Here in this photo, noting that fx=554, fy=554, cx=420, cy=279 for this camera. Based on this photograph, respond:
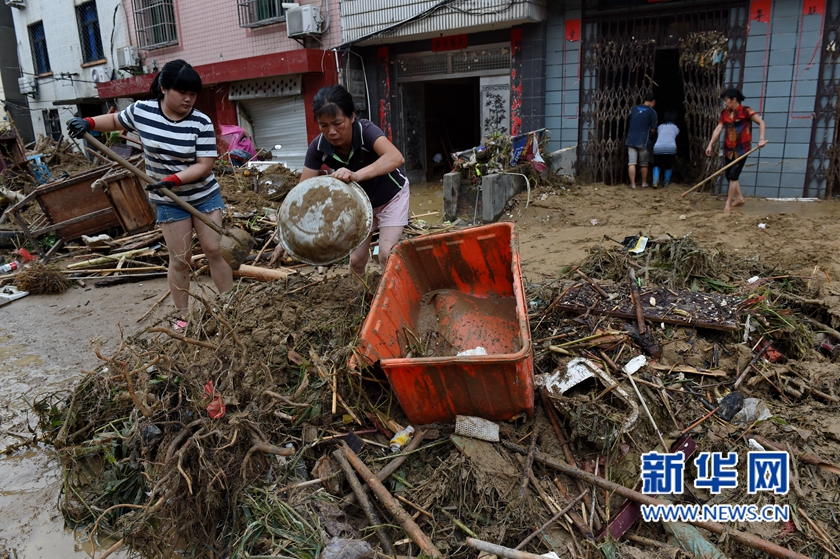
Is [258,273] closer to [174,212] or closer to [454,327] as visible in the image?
[174,212]

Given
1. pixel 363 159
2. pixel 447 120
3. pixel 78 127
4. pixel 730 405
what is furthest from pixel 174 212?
pixel 447 120

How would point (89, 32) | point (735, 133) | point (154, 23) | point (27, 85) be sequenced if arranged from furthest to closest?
1. point (27, 85)
2. point (89, 32)
3. point (154, 23)
4. point (735, 133)

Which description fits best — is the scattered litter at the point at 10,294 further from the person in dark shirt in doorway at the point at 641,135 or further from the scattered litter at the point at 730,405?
the person in dark shirt in doorway at the point at 641,135

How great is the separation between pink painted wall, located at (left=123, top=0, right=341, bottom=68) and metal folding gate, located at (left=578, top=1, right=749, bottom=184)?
497 centimetres

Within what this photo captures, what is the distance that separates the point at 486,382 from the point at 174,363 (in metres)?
1.56

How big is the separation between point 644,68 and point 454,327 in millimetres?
6271

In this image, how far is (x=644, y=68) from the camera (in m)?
7.98

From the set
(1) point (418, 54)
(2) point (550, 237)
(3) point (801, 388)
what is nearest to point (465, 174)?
(2) point (550, 237)

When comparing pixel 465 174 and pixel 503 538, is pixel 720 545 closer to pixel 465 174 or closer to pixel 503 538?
pixel 503 538

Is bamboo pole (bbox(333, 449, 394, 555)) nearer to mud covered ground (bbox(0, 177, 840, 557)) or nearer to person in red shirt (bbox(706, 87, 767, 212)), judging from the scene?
mud covered ground (bbox(0, 177, 840, 557))

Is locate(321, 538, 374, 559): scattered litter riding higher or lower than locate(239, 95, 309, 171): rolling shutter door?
lower

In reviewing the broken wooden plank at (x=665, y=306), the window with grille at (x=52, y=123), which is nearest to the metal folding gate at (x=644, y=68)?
the broken wooden plank at (x=665, y=306)

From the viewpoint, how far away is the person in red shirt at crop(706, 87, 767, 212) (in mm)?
6762

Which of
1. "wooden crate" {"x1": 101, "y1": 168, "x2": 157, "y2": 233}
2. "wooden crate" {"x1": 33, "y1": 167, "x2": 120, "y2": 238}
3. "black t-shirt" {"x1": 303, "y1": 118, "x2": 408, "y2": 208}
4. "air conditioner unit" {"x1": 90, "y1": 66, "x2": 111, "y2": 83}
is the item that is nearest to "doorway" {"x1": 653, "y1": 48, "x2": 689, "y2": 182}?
"black t-shirt" {"x1": 303, "y1": 118, "x2": 408, "y2": 208}
